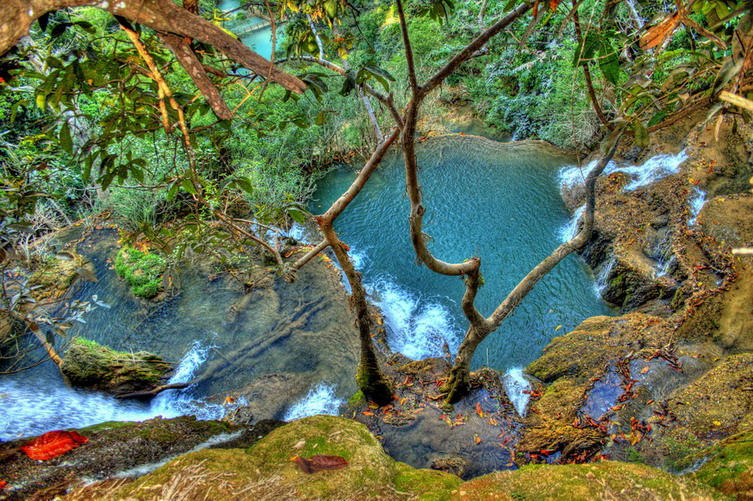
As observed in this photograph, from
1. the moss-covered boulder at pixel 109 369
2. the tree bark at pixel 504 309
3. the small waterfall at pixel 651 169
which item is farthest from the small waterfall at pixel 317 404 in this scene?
the small waterfall at pixel 651 169

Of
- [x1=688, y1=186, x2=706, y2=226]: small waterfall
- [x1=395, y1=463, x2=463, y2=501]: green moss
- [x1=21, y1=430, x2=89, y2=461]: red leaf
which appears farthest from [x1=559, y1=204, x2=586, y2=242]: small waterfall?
[x1=21, y1=430, x2=89, y2=461]: red leaf

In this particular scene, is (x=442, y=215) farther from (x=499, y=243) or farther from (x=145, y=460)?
(x=145, y=460)

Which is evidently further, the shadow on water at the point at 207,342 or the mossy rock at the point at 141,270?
the mossy rock at the point at 141,270

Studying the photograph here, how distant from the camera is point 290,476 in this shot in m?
1.89

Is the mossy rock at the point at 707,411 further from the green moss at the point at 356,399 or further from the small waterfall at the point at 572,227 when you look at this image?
the small waterfall at the point at 572,227

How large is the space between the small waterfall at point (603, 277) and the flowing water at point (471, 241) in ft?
0.35

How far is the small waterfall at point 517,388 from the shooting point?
188 inches

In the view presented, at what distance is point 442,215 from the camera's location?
938 cm

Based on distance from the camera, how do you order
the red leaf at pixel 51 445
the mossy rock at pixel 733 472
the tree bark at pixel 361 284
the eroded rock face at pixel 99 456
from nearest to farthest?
the mossy rock at pixel 733 472
the eroded rock face at pixel 99 456
the red leaf at pixel 51 445
the tree bark at pixel 361 284

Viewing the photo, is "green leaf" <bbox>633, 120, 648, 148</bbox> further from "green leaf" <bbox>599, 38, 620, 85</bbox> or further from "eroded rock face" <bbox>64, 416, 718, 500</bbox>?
"eroded rock face" <bbox>64, 416, 718, 500</bbox>

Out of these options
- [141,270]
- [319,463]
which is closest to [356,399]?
[319,463]

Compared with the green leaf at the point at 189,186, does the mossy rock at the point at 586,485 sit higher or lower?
lower

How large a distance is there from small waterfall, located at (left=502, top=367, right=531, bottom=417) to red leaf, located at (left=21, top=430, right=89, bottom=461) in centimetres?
445

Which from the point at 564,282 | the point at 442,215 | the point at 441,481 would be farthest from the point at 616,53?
the point at 442,215
